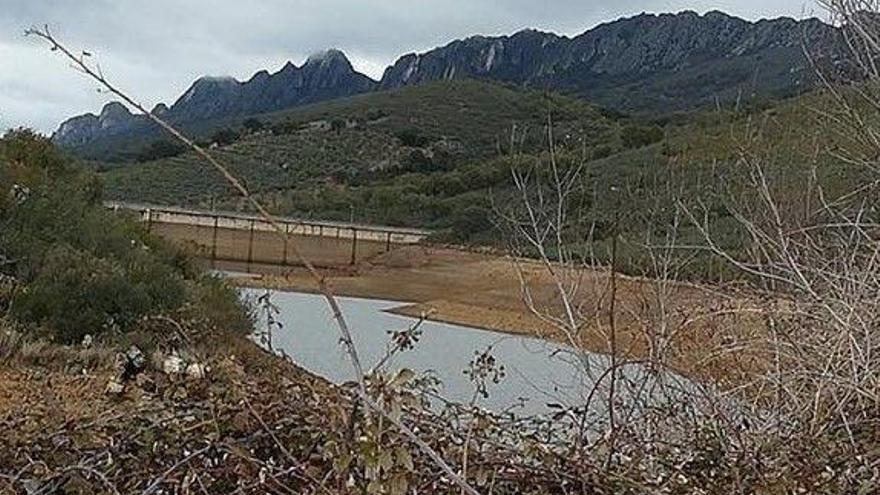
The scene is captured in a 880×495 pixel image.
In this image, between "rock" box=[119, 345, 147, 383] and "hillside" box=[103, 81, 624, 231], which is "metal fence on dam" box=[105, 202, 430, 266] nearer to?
"hillside" box=[103, 81, 624, 231]

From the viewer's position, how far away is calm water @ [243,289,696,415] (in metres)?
8.48

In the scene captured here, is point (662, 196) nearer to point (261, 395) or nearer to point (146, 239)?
point (261, 395)

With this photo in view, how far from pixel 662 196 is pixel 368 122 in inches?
2915

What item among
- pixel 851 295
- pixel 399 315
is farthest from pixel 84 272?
pixel 399 315

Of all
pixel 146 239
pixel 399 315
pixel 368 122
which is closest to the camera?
pixel 146 239

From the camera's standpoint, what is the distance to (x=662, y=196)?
34.9 feet

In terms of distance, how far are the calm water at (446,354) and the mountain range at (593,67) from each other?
5065 centimetres

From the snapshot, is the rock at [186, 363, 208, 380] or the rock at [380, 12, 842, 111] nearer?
the rock at [186, 363, 208, 380]

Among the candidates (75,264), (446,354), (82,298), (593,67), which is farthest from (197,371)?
→ (593,67)

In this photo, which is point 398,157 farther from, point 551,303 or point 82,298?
point 82,298

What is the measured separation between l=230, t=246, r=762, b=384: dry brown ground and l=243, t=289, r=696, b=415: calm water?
35cm

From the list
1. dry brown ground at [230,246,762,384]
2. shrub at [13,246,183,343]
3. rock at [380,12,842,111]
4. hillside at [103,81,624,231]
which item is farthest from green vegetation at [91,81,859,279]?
shrub at [13,246,183,343]

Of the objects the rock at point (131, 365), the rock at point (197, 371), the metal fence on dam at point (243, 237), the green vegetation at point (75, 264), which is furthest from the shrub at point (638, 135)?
the rock at point (197, 371)

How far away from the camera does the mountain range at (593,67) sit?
354 ft
